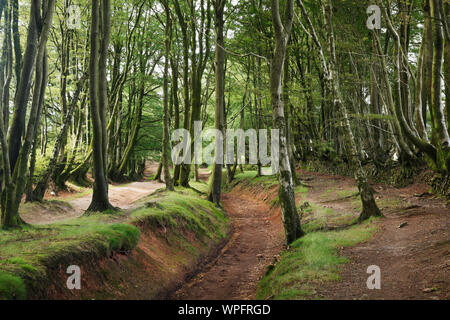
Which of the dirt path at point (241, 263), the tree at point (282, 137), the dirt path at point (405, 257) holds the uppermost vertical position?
the tree at point (282, 137)

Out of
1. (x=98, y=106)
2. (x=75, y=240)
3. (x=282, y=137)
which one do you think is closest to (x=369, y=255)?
(x=282, y=137)

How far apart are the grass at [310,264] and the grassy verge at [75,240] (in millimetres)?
3442

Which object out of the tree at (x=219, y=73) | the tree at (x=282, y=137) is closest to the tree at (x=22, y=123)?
the tree at (x=282, y=137)

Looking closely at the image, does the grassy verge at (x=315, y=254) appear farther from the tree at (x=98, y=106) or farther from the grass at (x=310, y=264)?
the tree at (x=98, y=106)

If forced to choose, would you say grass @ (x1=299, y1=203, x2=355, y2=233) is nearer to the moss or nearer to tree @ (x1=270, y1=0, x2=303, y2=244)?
tree @ (x1=270, y1=0, x2=303, y2=244)

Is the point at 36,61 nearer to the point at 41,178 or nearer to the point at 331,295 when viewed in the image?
the point at 41,178

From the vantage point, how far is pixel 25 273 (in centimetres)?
503

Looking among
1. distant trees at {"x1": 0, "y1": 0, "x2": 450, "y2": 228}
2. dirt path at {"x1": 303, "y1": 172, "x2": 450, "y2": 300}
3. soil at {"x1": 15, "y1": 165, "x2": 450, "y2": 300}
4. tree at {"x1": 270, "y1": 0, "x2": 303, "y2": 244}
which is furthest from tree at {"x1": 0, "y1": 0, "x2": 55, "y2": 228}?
dirt path at {"x1": 303, "y1": 172, "x2": 450, "y2": 300}

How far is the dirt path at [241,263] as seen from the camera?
7539 mm

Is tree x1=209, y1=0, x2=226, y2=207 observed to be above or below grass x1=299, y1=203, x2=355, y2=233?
above

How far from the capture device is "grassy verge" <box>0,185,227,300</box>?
5.03 m

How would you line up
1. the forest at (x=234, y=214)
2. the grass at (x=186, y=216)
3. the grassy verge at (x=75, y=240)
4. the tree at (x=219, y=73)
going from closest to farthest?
the grassy verge at (x=75, y=240), the forest at (x=234, y=214), the grass at (x=186, y=216), the tree at (x=219, y=73)

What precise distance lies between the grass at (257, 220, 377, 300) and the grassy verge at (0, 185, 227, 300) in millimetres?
3442
